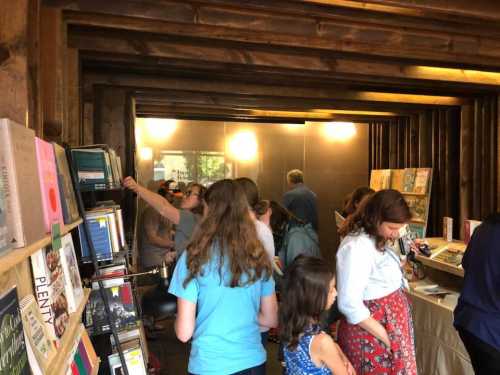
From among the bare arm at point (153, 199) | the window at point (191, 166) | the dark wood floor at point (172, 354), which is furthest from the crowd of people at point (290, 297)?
the window at point (191, 166)

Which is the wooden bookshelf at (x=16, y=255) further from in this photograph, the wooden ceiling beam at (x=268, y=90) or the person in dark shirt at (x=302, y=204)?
the person in dark shirt at (x=302, y=204)

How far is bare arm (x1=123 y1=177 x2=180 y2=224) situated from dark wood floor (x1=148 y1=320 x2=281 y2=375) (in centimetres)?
149

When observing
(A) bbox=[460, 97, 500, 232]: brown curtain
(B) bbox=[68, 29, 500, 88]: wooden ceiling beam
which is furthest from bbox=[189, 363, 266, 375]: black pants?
(A) bbox=[460, 97, 500, 232]: brown curtain

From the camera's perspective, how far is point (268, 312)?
2.03 meters

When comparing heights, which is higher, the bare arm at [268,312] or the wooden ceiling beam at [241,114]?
the wooden ceiling beam at [241,114]

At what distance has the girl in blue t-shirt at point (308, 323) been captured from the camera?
73.5 inches

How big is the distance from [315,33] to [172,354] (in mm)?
3176

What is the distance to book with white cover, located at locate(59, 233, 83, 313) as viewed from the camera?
186cm

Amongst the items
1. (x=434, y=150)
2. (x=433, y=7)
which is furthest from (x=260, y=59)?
(x=434, y=150)

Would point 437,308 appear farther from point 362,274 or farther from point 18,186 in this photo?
point 18,186

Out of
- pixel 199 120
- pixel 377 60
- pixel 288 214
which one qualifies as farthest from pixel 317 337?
pixel 199 120

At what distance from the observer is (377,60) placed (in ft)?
13.8

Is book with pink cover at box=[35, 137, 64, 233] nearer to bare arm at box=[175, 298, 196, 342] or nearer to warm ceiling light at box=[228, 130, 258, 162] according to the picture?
bare arm at box=[175, 298, 196, 342]

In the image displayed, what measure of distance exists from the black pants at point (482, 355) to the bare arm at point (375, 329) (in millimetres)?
433
